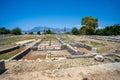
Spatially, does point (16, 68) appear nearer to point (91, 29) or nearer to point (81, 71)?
point (81, 71)

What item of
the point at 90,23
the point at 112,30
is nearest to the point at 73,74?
the point at 90,23

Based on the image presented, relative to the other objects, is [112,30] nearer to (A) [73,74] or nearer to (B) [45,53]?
(B) [45,53]

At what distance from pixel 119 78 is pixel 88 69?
4.21 ft

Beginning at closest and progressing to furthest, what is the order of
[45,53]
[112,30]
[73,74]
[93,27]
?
1. [73,74]
2. [45,53]
3. [112,30]
4. [93,27]

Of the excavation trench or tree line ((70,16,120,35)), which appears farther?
tree line ((70,16,120,35))

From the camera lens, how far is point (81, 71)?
14.7 feet

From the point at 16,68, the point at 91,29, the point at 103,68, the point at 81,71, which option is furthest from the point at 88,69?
the point at 91,29

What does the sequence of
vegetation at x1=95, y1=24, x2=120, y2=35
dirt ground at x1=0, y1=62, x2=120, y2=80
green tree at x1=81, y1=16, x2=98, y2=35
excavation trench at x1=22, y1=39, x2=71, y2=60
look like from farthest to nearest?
green tree at x1=81, y1=16, x2=98, y2=35
vegetation at x1=95, y1=24, x2=120, y2=35
excavation trench at x1=22, y1=39, x2=71, y2=60
dirt ground at x1=0, y1=62, x2=120, y2=80

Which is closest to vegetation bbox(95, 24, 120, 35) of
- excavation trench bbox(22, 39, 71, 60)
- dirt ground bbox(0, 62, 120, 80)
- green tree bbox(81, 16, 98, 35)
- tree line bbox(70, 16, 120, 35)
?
tree line bbox(70, 16, 120, 35)

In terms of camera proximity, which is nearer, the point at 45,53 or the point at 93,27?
the point at 45,53

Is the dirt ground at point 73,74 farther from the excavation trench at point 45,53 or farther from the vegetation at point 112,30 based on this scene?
the vegetation at point 112,30

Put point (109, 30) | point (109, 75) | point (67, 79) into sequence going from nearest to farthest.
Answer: point (67, 79), point (109, 75), point (109, 30)

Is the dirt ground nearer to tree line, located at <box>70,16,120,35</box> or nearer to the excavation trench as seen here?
the excavation trench

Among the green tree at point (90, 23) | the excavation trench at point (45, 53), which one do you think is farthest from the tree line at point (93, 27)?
the excavation trench at point (45, 53)
